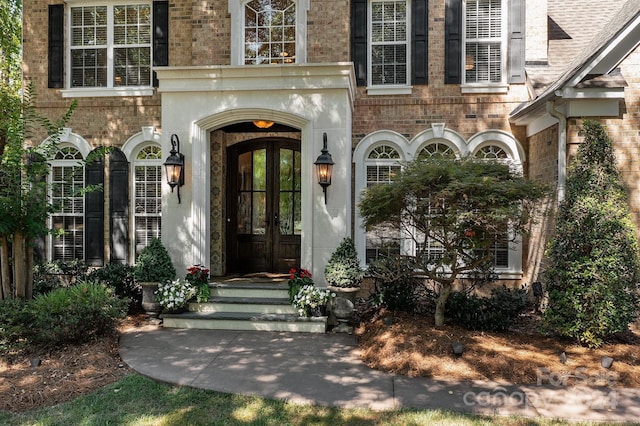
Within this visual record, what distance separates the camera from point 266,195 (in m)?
9.13

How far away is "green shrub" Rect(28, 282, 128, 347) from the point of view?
17.3 ft

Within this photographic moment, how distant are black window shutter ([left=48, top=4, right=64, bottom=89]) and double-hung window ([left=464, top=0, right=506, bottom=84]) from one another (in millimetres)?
8454

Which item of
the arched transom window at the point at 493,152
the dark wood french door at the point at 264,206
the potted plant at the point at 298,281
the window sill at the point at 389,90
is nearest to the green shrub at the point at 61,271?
the dark wood french door at the point at 264,206

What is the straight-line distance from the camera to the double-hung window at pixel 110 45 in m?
9.16

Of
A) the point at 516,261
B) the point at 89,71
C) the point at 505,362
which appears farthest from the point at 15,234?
the point at 516,261

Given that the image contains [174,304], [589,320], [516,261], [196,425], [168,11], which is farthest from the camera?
[168,11]

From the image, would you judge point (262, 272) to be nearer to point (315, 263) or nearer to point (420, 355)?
point (315, 263)

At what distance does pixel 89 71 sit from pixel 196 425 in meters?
8.43

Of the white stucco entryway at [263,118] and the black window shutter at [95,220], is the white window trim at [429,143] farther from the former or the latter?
the black window shutter at [95,220]

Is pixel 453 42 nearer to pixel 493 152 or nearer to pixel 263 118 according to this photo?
pixel 493 152

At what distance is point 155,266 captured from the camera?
6926 millimetres

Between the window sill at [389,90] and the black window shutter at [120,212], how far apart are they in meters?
5.30

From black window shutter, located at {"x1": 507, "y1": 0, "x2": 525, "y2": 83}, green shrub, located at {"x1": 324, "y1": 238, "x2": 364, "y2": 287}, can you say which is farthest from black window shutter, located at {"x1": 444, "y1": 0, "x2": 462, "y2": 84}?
green shrub, located at {"x1": 324, "y1": 238, "x2": 364, "y2": 287}

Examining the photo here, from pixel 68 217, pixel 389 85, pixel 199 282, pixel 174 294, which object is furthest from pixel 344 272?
pixel 68 217
